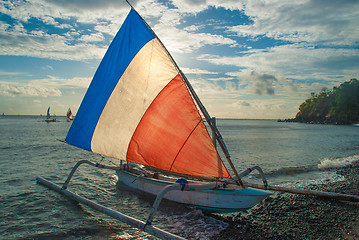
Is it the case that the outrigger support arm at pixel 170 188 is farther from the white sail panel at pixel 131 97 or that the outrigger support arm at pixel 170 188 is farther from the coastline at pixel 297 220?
the white sail panel at pixel 131 97

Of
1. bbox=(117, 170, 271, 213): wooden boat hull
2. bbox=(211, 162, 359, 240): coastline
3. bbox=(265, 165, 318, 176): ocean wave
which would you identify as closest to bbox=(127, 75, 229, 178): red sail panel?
bbox=(117, 170, 271, 213): wooden boat hull

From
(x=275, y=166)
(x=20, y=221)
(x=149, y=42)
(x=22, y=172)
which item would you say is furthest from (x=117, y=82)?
(x=275, y=166)

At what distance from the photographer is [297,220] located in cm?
754

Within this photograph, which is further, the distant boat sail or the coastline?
the coastline

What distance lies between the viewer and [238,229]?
719 cm

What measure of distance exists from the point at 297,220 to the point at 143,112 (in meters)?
6.44

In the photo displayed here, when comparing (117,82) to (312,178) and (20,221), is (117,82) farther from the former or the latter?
(312,178)

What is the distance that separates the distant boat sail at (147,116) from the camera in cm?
650

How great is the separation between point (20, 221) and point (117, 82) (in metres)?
6.30

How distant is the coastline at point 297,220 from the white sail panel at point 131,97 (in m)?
4.58

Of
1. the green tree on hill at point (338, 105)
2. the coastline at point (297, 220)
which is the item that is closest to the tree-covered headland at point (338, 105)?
the green tree on hill at point (338, 105)

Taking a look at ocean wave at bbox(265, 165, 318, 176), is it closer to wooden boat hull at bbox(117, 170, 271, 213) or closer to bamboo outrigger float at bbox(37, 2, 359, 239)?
bamboo outrigger float at bbox(37, 2, 359, 239)

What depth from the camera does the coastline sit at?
21.9 ft

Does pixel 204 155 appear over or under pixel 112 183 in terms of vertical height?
over
